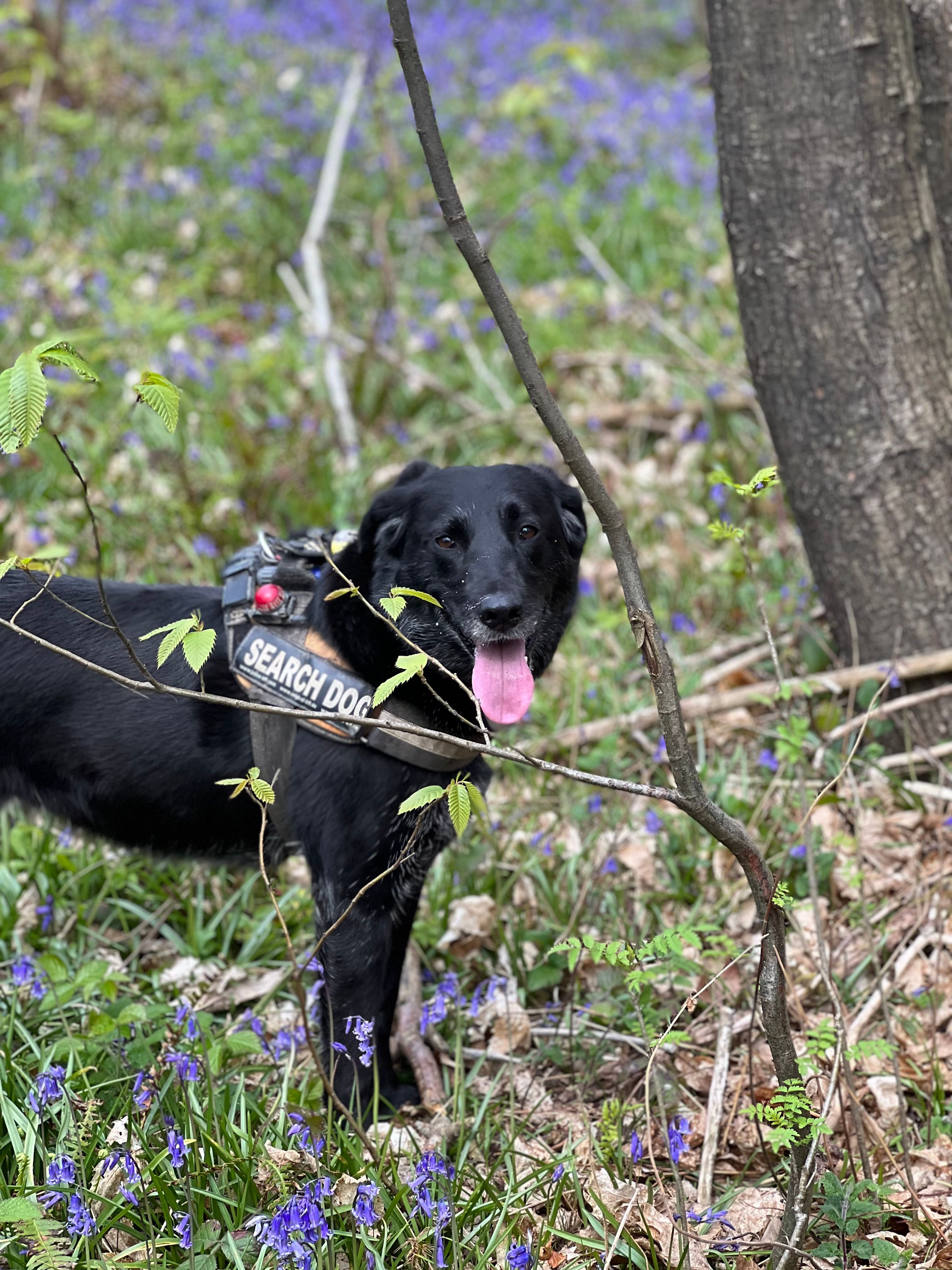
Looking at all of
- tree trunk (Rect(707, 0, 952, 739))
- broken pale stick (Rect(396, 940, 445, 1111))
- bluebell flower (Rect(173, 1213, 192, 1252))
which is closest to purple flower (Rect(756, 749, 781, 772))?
tree trunk (Rect(707, 0, 952, 739))

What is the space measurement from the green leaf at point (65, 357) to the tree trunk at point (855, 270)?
89.0 inches

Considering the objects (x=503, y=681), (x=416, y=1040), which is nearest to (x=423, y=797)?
(x=503, y=681)

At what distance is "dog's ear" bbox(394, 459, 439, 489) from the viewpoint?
2846 millimetres

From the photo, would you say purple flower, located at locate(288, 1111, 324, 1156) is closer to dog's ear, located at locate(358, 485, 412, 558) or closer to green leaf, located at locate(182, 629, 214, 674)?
green leaf, located at locate(182, 629, 214, 674)

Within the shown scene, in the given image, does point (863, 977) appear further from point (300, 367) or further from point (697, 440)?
point (300, 367)

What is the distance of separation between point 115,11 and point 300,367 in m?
7.66

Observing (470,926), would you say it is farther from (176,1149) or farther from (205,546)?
(205,546)

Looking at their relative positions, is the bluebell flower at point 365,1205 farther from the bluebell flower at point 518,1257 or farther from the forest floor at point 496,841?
the bluebell flower at point 518,1257

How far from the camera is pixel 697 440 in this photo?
5.52 meters

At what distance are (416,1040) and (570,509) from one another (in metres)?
1.40

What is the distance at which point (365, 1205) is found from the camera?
6.71ft

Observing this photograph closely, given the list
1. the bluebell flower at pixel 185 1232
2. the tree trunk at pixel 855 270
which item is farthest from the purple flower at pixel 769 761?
the bluebell flower at pixel 185 1232

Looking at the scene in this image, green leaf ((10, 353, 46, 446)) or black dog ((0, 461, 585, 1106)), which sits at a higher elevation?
green leaf ((10, 353, 46, 446))

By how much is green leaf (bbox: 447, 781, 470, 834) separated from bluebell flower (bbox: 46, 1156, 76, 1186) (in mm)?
1037
